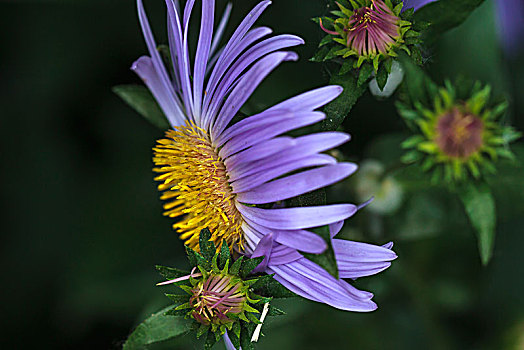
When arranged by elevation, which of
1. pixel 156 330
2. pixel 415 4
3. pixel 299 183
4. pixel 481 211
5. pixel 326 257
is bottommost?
pixel 481 211

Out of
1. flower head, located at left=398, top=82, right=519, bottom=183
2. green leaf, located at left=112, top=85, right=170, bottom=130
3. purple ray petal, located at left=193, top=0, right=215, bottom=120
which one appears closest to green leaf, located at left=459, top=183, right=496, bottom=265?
flower head, located at left=398, top=82, right=519, bottom=183

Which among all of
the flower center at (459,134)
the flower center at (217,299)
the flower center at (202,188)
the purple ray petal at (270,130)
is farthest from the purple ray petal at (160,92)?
the flower center at (459,134)

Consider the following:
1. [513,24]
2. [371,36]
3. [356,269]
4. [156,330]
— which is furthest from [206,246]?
[513,24]

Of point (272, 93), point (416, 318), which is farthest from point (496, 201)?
point (272, 93)

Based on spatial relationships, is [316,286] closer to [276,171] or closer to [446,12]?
[276,171]

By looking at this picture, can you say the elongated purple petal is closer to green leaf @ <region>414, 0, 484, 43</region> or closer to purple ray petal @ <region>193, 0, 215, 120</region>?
purple ray petal @ <region>193, 0, 215, 120</region>

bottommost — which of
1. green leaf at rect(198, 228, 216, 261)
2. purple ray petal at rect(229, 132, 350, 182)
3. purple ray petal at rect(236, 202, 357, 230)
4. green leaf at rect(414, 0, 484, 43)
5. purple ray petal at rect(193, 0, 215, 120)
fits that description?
green leaf at rect(198, 228, 216, 261)
